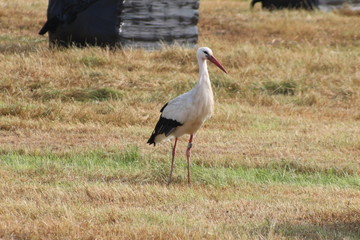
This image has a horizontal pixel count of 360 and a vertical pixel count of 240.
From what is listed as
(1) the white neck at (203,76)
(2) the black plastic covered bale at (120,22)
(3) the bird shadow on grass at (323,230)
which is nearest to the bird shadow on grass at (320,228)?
(3) the bird shadow on grass at (323,230)

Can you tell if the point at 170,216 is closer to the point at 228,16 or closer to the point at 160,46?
the point at 160,46

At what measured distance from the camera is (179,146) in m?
10.3

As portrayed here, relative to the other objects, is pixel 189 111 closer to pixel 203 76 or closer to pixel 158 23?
pixel 203 76

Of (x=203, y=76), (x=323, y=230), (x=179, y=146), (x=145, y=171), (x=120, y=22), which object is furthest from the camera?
(x=120, y=22)

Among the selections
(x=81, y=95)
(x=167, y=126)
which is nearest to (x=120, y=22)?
(x=81, y=95)

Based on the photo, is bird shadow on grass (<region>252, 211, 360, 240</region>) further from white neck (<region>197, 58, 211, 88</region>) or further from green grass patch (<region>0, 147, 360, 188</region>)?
white neck (<region>197, 58, 211, 88</region>)

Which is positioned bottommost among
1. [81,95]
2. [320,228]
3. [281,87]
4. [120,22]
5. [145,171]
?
[281,87]

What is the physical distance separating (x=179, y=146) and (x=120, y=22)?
6.85 metres

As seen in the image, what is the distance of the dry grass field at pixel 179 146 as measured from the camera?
6.84 m

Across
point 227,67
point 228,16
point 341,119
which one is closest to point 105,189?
point 341,119

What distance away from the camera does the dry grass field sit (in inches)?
269

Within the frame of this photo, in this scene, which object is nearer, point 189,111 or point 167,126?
point 189,111

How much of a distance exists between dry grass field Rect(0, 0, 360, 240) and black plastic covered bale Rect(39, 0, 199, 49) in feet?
2.02

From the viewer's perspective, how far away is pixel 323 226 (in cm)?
682
